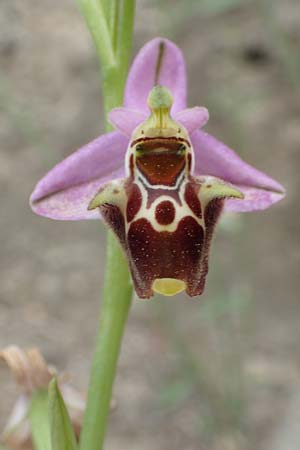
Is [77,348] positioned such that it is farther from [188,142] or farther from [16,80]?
[188,142]

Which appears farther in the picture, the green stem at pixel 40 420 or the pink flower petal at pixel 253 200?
the green stem at pixel 40 420

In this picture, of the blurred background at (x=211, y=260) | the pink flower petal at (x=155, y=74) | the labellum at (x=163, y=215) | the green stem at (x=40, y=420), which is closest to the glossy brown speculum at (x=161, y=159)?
the labellum at (x=163, y=215)

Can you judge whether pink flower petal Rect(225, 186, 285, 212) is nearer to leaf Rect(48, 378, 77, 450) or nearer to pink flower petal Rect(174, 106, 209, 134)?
pink flower petal Rect(174, 106, 209, 134)

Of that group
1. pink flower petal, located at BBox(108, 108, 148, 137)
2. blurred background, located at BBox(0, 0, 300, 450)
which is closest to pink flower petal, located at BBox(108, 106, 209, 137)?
pink flower petal, located at BBox(108, 108, 148, 137)

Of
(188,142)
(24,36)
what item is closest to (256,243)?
(24,36)

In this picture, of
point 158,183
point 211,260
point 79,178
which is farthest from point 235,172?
point 211,260

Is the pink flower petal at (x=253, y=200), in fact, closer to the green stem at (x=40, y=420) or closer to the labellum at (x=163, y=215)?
the labellum at (x=163, y=215)
